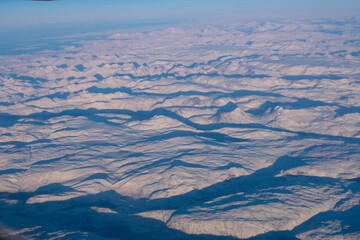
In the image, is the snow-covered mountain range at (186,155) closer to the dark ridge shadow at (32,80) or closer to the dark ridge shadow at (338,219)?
the dark ridge shadow at (338,219)

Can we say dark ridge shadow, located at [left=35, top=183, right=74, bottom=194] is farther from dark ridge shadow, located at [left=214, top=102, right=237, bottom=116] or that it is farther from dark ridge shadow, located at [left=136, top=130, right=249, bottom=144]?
dark ridge shadow, located at [left=214, top=102, right=237, bottom=116]

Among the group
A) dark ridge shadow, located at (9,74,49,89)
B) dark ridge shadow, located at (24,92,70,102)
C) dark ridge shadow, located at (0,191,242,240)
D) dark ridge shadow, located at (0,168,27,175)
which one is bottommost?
dark ridge shadow, located at (0,191,242,240)

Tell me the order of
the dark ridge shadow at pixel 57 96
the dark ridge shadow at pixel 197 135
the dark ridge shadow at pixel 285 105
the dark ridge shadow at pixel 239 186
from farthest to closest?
the dark ridge shadow at pixel 57 96
the dark ridge shadow at pixel 285 105
the dark ridge shadow at pixel 197 135
the dark ridge shadow at pixel 239 186

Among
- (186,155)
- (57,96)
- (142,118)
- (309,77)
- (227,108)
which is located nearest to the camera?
(186,155)

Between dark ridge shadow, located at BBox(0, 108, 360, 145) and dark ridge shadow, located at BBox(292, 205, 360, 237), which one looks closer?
dark ridge shadow, located at BBox(292, 205, 360, 237)

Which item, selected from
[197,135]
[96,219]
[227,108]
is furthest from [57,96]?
[96,219]

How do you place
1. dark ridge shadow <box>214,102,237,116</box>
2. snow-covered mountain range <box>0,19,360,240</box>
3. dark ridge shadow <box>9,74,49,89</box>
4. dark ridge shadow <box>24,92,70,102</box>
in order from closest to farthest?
snow-covered mountain range <box>0,19,360,240</box> < dark ridge shadow <box>214,102,237,116</box> < dark ridge shadow <box>24,92,70,102</box> < dark ridge shadow <box>9,74,49,89</box>

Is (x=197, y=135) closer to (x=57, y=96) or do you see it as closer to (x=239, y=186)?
(x=239, y=186)

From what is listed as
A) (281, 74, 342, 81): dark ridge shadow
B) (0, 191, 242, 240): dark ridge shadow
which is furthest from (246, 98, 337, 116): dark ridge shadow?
(0, 191, 242, 240): dark ridge shadow

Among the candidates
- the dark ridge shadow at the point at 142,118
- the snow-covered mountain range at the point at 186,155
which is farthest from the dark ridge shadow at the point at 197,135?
the dark ridge shadow at the point at 142,118

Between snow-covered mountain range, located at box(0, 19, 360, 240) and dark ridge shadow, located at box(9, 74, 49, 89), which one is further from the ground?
dark ridge shadow, located at box(9, 74, 49, 89)

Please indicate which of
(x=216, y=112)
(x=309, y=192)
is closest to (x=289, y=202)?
(x=309, y=192)
